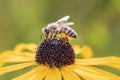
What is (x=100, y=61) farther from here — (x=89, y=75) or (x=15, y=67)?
(x=15, y=67)

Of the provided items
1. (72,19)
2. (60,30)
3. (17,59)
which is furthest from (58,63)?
(72,19)

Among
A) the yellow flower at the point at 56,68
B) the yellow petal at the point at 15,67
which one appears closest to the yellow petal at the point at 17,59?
the yellow flower at the point at 56,68

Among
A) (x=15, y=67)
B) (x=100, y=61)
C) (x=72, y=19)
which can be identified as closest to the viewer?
(x=15, y=67)

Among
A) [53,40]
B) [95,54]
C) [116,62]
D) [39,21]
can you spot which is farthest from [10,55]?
[39,21]

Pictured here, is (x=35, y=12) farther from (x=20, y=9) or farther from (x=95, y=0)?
(x=95, y=0)

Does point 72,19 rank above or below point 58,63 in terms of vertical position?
above

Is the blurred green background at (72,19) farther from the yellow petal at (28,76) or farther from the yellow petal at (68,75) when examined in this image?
the yellow petal at (28,76)

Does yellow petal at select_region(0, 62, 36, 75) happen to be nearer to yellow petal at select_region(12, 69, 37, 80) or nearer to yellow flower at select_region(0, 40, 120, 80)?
yellow flower at select_region(0, 40, 120, 80)

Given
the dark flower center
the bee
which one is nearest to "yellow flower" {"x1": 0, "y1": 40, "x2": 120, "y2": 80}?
the dark flower center
